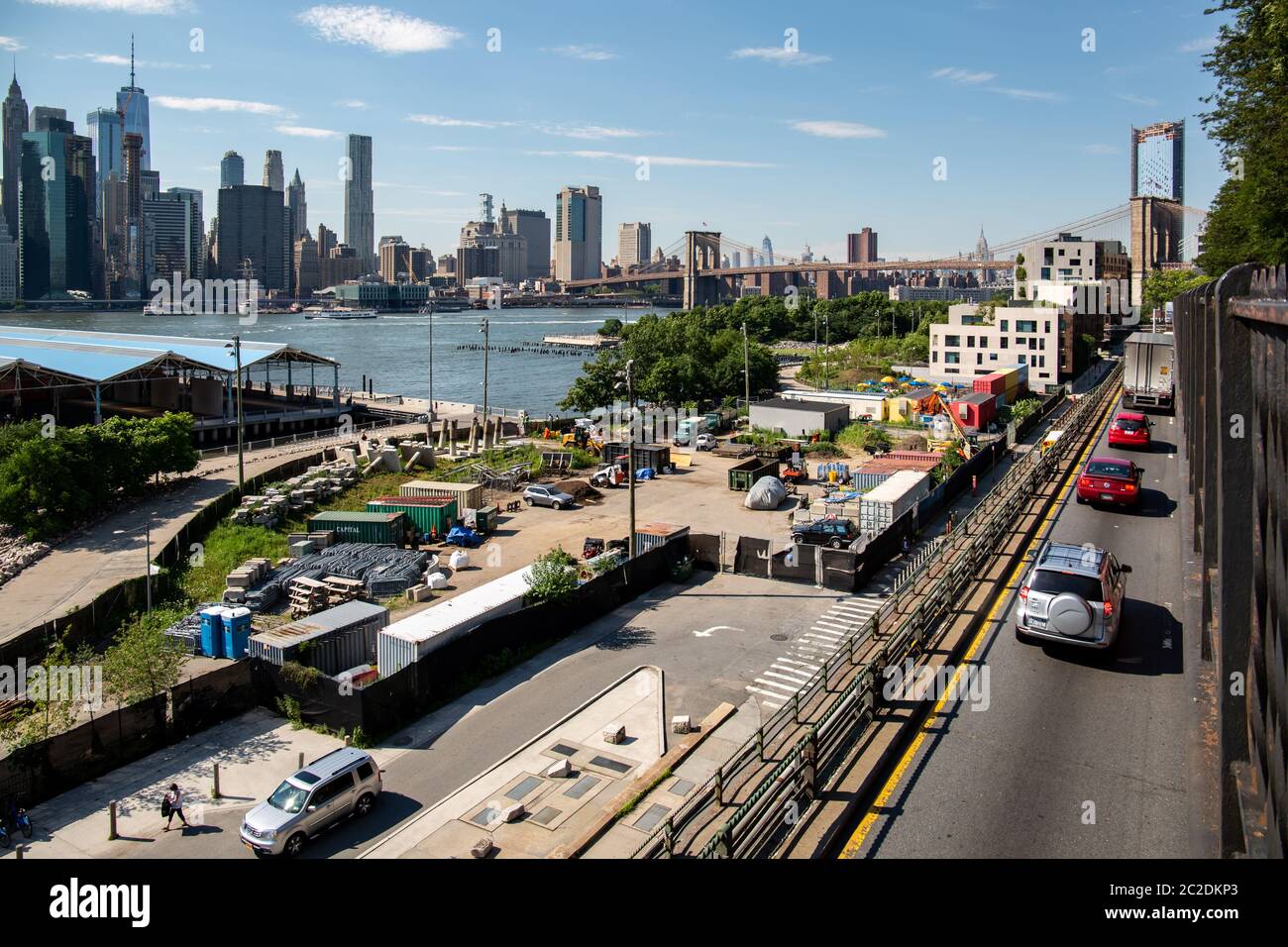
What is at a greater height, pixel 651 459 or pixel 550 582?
pixel 651 459

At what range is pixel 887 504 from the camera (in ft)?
81.0


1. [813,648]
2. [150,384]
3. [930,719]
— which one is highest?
[150,384]

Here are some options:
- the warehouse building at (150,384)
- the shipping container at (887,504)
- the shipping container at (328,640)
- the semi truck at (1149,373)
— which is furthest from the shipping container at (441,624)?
the warehouse building at (150,384)

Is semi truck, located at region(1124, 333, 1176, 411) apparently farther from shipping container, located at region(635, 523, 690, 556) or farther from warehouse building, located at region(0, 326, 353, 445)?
warehouse building, located at region(0, 326, 353, 445)

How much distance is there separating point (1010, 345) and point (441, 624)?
57.5m

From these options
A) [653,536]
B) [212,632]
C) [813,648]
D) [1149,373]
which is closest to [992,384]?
[1149,373]

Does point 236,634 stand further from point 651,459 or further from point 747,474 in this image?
point 651,459

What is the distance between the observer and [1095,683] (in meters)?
10.0

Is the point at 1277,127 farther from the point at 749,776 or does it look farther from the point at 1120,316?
the point at 1120,316

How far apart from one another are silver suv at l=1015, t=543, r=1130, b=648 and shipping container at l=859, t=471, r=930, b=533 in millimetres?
12531

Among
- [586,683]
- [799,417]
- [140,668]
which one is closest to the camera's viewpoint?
[140,668]

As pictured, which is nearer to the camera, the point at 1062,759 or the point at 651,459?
the point at 1062,759

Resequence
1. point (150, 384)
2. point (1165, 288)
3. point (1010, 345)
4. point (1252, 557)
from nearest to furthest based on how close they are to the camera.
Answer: point (1252, 557) < point (150, 384) < point (1010, 345) < point (1165, 288)
